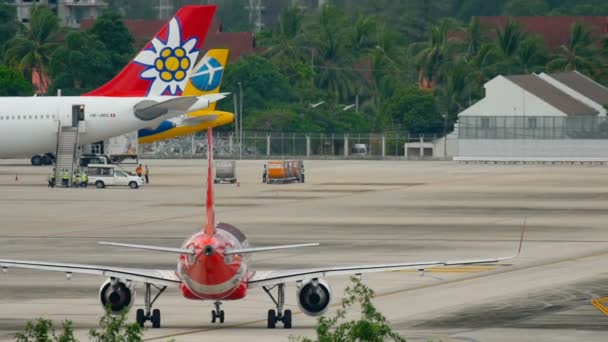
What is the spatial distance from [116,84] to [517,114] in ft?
234

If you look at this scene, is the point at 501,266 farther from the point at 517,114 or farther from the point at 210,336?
the point at 517,114

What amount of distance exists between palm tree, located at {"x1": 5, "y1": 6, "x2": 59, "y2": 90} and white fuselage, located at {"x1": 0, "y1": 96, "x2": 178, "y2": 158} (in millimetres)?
86365

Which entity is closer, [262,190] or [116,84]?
[262,190]

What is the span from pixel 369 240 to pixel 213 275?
29.0 meters

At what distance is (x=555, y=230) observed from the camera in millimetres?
64375

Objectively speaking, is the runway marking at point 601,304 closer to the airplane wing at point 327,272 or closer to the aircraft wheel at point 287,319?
the airplane wing at point 327,272

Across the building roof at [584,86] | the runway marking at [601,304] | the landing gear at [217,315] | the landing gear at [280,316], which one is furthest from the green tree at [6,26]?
the landing gear at [280,316]

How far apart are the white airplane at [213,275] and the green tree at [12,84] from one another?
134 meters

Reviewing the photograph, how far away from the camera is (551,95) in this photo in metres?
169

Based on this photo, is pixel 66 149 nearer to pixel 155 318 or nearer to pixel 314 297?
pixel 155 318

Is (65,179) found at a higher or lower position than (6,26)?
lower

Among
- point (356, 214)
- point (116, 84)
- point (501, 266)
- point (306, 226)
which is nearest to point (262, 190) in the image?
point (116, 84)

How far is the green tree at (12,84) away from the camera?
16325 cm

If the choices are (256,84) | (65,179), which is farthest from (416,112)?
(65,179)
